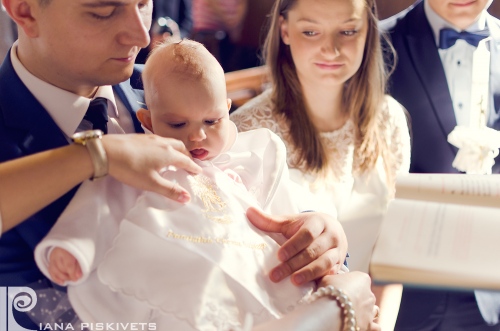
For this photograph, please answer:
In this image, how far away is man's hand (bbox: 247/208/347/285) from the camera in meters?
1.08

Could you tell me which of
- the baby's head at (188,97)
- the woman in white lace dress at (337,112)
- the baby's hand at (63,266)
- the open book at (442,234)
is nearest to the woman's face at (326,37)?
the woman in white lace dress at (337,112)

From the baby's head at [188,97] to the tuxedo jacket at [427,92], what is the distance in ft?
2.94

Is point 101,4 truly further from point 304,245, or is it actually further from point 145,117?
point 304,245

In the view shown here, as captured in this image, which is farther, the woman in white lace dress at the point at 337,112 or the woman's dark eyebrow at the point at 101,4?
the woman in white lace dress at the point at 337,112

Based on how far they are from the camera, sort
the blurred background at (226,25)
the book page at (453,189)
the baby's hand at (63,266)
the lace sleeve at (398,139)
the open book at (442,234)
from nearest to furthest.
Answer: the baby's hand at (63,266) → the open book at (442,234) → the book page at (453,189) → the lace sleeve at (398,139) → the blurred background at (226,25)

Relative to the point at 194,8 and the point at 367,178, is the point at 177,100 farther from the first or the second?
the point at 194,8

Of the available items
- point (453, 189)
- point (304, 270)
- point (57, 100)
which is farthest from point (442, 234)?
point (57, 100)

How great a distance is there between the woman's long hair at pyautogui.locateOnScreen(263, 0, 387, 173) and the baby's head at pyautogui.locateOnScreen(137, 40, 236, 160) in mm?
623

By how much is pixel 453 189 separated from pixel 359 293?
0.45 metres

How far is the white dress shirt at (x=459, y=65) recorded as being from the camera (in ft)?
6.02

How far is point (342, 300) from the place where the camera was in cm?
107

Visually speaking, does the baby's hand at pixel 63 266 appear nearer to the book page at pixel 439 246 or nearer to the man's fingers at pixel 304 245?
the man's fingers at pixel 304 245

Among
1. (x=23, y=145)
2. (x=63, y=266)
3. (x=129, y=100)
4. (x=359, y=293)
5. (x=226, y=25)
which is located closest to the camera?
(x=63, y=266)

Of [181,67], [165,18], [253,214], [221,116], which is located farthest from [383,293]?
[165,18]
